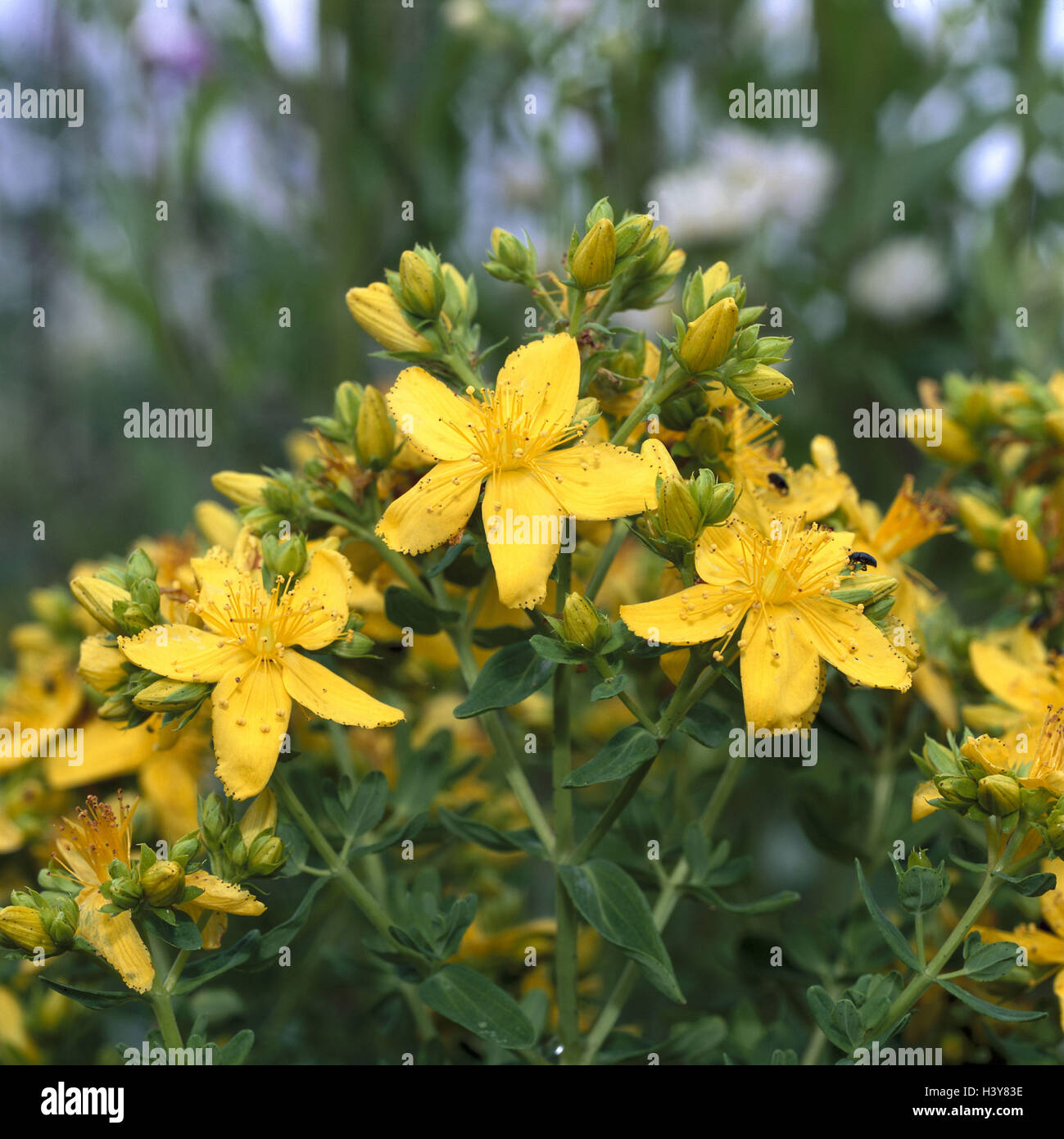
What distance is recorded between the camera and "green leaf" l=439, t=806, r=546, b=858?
897 mm

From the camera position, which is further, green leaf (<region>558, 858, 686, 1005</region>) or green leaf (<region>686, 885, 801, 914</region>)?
green leaf (<region>686, 885, 801, 914</region>)

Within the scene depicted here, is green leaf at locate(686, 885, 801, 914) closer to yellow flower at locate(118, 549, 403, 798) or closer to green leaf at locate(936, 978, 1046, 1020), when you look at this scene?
green leaf at locate(936, 978, 1046, 1020)

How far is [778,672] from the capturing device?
0.79 meters

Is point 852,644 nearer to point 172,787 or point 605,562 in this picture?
point 605,562

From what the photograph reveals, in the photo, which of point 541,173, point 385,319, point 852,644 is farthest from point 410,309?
point 541,173

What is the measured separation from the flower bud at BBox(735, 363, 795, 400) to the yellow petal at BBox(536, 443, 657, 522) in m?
0.11

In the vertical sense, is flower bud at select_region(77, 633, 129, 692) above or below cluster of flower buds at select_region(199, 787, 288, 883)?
above

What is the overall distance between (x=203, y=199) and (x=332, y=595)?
2174 millimetres

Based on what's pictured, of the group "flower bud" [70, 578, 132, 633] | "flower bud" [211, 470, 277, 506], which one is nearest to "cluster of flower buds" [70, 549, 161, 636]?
"flower bud" [70, 578, 132, 633]

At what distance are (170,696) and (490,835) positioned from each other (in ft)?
0.95

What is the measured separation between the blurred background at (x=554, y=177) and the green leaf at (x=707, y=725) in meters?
0.85

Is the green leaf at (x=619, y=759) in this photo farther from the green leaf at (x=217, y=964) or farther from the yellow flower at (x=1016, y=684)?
the yellow flower at (x=1016, y=684)

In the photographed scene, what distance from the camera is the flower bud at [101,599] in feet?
2.93
